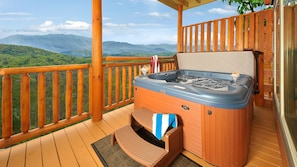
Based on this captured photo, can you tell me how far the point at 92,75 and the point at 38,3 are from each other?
12.0 feet

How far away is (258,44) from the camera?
10.2ft

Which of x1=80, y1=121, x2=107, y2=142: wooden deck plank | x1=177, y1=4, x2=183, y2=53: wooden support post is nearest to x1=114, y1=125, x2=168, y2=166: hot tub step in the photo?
x1=80, y1=121, x2=107, y2=142: wooden deck plank

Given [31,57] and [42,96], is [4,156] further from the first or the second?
[31,57]

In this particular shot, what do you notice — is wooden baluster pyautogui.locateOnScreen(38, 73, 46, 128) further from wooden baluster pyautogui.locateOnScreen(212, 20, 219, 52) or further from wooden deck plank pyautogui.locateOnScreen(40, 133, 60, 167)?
wooden baluster pyautogui.locateOnScreen(212, 20, 219, 52)

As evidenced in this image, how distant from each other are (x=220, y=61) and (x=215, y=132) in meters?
2.16

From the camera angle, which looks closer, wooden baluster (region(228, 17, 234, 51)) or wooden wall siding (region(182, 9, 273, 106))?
wooden wall siding (region(182, 9, 273, 106))

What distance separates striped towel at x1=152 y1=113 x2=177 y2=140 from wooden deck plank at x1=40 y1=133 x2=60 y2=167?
1.01 m

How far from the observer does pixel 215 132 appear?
4.14 feet

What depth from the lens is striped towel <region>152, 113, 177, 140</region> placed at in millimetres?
1379

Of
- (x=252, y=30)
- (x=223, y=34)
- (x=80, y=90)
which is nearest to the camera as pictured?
(x=80, y=90)

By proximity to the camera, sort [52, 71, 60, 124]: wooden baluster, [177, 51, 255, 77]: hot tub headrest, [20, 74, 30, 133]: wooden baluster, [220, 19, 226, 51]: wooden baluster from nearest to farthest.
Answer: [20, 74, 30, 133]: wooden baluster
[52, 71, 60, 124]: wooden baluster
[177, 51, 255, 77]: hot tub headrest
[220, 19, 226, 51]: wooden baluster

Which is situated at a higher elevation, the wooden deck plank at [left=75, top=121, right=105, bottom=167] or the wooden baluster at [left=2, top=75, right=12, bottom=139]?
the wooden baluster at [left=2, top=75, right=12, bottom=139]

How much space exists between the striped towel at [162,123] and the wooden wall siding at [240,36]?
252cm

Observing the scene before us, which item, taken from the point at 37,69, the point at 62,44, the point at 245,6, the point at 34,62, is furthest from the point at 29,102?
the point at 245,6
